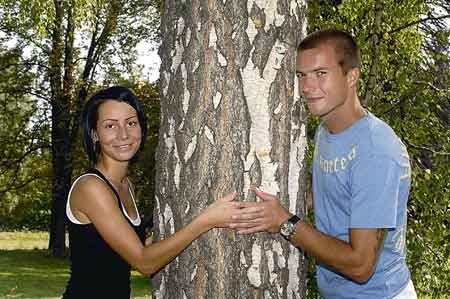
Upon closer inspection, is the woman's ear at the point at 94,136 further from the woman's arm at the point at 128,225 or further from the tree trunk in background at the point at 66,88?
the tree trunk in background at the point at 66,88

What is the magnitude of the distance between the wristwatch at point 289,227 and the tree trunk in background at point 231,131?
0.37 feet

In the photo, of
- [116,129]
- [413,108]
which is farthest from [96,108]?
[413,108]

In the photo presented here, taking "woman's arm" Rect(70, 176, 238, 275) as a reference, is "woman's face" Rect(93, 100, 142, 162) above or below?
above

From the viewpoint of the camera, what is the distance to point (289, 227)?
7.99 feet

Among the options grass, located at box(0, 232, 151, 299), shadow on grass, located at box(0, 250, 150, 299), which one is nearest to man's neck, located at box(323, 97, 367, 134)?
grass, located at box(0, 232, 151, 299)

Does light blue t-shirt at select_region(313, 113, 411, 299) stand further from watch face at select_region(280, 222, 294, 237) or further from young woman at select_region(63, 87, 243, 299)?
young woman at select_region(63, 87, 243, 299)

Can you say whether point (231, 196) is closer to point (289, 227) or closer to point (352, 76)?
point (289, 227)

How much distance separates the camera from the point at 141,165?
16.2 m

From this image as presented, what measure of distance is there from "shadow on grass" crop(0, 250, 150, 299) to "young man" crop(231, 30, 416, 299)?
13.5 meters

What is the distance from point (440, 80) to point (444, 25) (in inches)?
37.5

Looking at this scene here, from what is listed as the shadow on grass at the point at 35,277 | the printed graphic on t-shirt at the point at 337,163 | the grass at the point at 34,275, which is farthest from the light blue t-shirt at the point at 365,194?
the shadow on grass at the point at 35,277

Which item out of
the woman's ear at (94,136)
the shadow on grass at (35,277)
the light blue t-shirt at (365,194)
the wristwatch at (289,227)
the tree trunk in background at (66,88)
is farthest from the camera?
the tree trunk in background at (66,88)

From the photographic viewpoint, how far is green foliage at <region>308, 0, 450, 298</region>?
5.65 meters

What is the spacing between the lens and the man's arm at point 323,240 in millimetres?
2326
